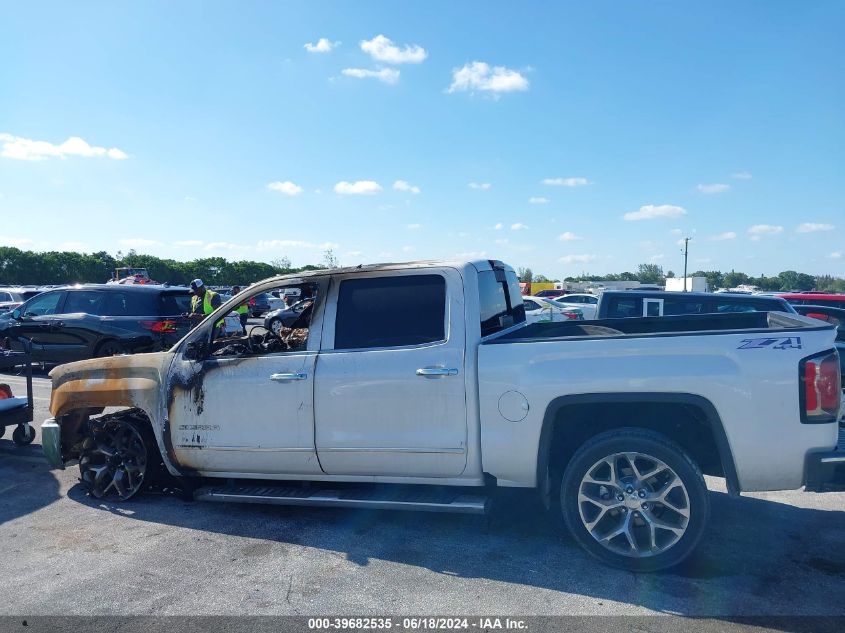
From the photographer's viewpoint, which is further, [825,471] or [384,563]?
[384,563]

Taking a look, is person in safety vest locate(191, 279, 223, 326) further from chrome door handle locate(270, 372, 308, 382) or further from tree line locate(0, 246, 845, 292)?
tree line locate(0, 246, 845, 292)

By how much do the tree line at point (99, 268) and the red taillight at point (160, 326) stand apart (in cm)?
3321

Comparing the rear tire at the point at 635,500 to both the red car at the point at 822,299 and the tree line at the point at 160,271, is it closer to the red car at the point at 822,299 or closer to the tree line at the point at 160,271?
the red car at the point at 822,299

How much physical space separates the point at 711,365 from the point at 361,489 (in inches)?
97.6

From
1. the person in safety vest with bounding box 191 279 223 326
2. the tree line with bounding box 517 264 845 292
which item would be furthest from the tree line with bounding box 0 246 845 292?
the person in safety vest with bounding box 191 279 223 326

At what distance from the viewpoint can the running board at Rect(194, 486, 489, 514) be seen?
3945 mm

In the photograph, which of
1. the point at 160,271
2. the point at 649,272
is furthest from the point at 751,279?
the point at 160,271

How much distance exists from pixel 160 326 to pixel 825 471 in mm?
10390

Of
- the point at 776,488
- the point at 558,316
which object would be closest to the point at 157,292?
the point at 776,488

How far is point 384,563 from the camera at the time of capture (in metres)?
3.86

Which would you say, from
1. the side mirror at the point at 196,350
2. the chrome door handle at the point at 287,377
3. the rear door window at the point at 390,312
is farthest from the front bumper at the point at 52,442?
the rear door window at the point at 390,312

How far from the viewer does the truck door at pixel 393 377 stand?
3943mm

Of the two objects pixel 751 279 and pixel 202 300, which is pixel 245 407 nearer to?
pixel 202 300

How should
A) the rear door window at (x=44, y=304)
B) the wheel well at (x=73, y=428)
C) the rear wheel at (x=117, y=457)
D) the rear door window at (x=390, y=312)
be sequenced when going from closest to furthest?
1. the rear door window at (x=390, y=312)
2. the rear wheel at (x=117, y=457)
3. the wheel well at (x=73, y=428)
4. the rear door window at (x=44, y=304)
